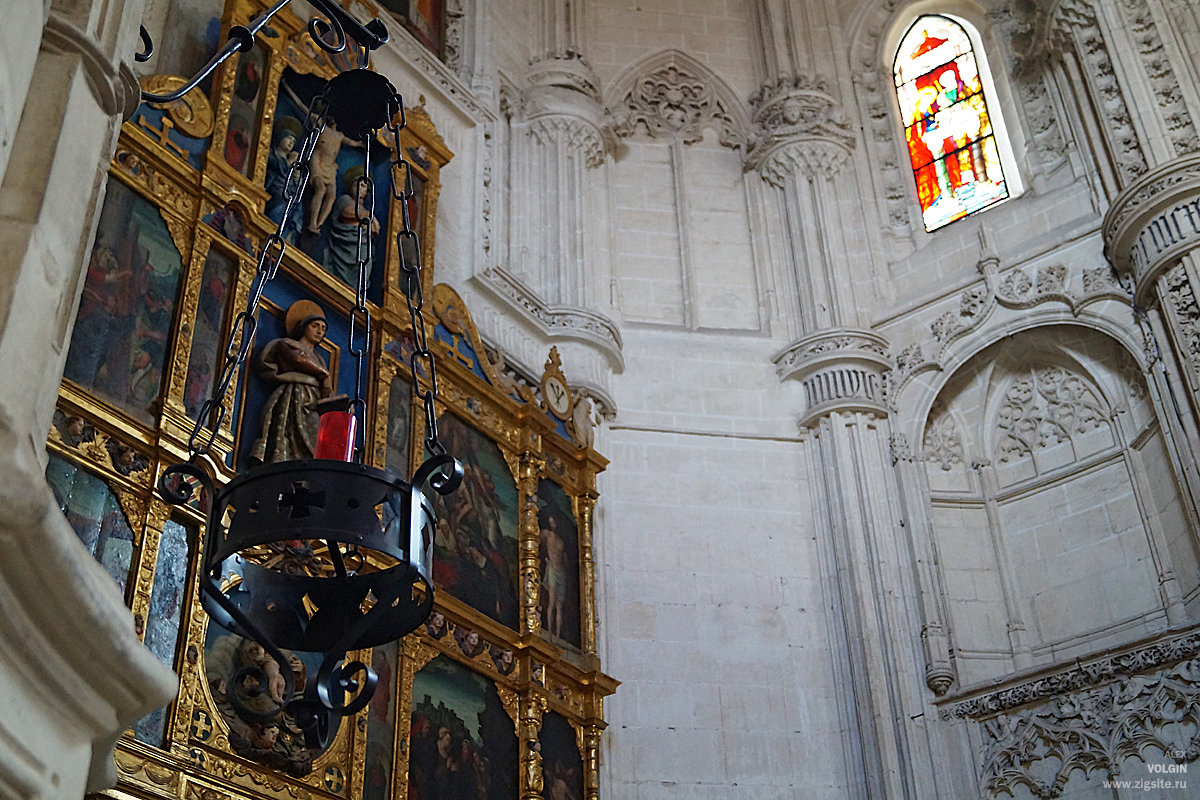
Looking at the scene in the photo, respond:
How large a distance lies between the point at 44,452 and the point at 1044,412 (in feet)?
38.2

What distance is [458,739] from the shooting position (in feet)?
28.2

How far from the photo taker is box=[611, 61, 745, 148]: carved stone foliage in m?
15.6

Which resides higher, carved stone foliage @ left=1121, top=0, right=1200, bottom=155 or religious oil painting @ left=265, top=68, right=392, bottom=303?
carved stone foliage @ left=1121, top=0, right=1200, bottom=155

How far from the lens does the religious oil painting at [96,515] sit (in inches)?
256

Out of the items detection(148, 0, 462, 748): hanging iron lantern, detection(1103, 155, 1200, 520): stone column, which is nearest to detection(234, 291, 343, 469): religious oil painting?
detection(148, 0, 462, 748): hanging iron lantern

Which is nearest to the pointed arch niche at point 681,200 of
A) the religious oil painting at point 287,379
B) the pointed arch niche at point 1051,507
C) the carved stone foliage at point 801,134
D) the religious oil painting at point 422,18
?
the carved stone foliage at point 801,134

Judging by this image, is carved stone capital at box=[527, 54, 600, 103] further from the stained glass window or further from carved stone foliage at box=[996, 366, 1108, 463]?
carved stone foliage at box=[996, 366, 1108, 463]

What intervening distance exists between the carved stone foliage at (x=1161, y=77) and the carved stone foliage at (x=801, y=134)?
3508 millimetres

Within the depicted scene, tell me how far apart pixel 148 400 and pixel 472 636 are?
2946mm

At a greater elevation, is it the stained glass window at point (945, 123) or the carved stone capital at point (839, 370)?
the stained glass window at point (945, 123)

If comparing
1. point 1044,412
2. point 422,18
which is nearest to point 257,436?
point 422,18

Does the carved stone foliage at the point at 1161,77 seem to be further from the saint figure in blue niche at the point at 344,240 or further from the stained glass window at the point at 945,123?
the saint figure in blue niche at the point at 344,240

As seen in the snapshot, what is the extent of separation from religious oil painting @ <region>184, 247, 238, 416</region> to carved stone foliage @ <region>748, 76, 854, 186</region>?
833cm

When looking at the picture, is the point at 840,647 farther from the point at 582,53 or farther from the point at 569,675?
the point at 582,53
